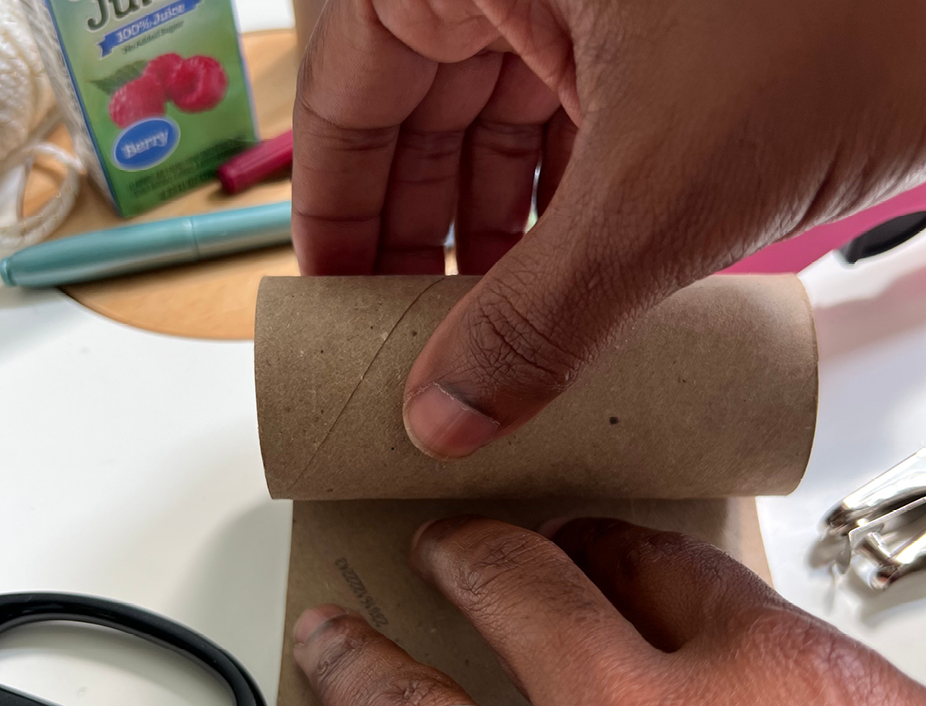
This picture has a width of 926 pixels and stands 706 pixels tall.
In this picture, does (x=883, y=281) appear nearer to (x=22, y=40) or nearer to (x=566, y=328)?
(x=566, y=328)

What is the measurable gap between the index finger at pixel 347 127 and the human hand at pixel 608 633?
1.17 feet

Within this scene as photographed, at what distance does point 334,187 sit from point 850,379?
63 cm

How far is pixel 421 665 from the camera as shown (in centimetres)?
61

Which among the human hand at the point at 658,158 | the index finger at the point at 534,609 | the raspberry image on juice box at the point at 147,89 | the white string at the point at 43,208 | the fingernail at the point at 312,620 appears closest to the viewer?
the human hand at the point at 658,158

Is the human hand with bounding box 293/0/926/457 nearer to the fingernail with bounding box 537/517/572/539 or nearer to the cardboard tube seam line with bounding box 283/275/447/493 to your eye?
the cardboard tube seam line with bounding box 283/275/447/493

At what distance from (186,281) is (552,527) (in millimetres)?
540

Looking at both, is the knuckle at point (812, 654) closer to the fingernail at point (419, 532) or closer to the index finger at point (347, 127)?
the fingernail at point (419, 532)

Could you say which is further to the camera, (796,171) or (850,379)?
(850,379)

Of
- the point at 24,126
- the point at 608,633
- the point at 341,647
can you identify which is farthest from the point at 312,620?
the point at 24,126

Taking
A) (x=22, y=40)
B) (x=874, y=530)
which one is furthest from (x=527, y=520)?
(x=22, y=40)

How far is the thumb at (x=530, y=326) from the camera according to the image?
45 centimetres

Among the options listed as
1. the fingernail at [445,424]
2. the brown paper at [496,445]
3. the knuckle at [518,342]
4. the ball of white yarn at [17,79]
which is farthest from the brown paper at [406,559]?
the ball of white yarn at [17,79]

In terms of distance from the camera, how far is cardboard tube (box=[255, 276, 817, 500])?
2.16 feet

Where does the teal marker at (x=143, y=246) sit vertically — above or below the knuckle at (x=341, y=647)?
above
